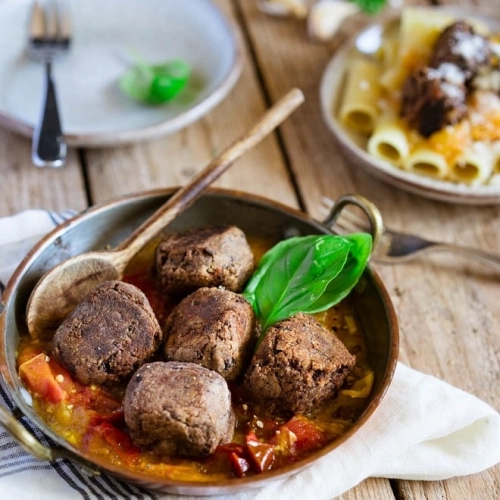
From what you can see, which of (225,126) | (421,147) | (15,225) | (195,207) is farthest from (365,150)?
(15,225)

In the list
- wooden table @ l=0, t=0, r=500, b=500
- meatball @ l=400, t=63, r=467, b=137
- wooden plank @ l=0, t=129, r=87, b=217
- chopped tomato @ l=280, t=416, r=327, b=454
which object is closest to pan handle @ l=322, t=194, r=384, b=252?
wooden table @ l=0, t=0, r=500, b=500

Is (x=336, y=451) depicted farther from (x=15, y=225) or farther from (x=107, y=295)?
(x=15, y=225)

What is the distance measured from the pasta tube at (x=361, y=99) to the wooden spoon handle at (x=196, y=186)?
27.4 inches

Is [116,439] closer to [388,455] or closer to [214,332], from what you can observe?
[214,332]

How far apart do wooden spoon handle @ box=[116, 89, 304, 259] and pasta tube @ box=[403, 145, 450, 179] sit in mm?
677

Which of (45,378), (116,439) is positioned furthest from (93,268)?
(116,439)

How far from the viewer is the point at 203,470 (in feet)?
6.38

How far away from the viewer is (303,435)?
2043 millimetres

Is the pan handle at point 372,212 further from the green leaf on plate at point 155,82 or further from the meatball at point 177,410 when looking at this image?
the green leaf on plate at point 155,82

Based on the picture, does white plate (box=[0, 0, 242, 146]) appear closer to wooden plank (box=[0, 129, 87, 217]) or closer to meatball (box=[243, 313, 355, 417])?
wooden plank (box=[0, 129, 87, 217])

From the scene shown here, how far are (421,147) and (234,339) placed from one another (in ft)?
4.81

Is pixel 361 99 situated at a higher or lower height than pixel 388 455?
higher

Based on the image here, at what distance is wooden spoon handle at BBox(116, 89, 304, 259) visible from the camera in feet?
8.01

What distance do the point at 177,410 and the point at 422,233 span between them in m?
1.56
